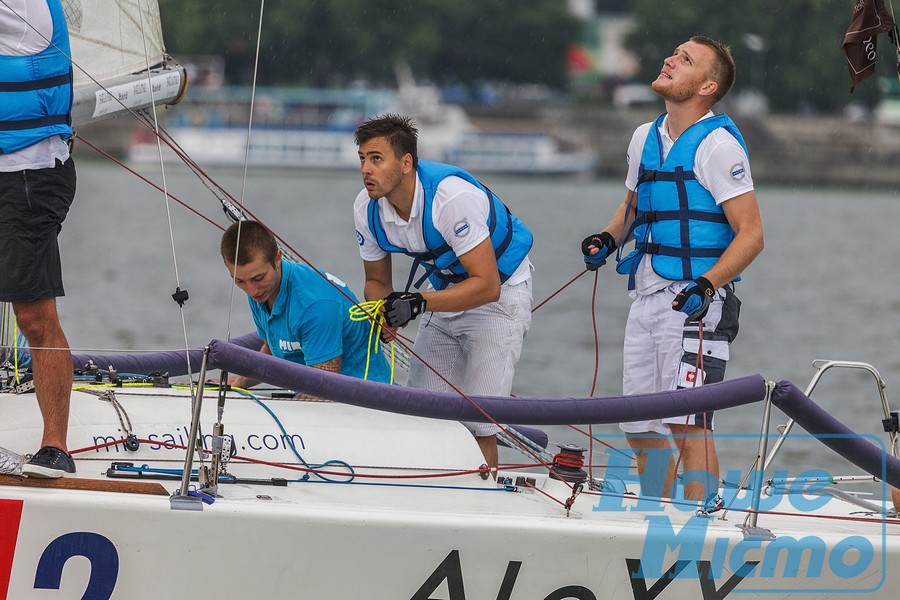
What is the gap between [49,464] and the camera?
149 inches

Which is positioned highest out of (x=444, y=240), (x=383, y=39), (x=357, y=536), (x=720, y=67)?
(x=383, y=39)

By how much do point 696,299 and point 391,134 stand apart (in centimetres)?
112

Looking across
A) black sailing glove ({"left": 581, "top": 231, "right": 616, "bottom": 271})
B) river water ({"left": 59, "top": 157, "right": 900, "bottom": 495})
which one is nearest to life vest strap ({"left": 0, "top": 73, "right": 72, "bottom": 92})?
river water ({"left": 59, "top": 157, "right": 900, "bottom": 495})

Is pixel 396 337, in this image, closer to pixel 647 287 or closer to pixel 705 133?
pixel 647 287

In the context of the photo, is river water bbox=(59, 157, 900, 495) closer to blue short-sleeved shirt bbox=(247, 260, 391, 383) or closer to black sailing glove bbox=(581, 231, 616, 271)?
blue short-sleeved shirt bbox=(247, 260, 391, 383)

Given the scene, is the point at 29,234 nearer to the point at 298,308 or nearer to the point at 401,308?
the point at 298,308

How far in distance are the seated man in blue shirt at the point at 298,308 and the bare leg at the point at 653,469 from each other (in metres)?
0.90

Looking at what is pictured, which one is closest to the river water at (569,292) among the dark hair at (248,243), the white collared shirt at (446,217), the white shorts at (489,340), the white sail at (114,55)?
the dark hair at (248,243)

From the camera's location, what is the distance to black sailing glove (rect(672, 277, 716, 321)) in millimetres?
4070

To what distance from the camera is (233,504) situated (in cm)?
377

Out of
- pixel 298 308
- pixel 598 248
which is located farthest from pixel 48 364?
pixel 598 248

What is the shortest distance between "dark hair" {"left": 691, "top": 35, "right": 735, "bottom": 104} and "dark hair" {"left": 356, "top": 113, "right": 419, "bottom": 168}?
982 millimetres

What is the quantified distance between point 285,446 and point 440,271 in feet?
2.68

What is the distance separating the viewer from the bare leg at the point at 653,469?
4.58m
